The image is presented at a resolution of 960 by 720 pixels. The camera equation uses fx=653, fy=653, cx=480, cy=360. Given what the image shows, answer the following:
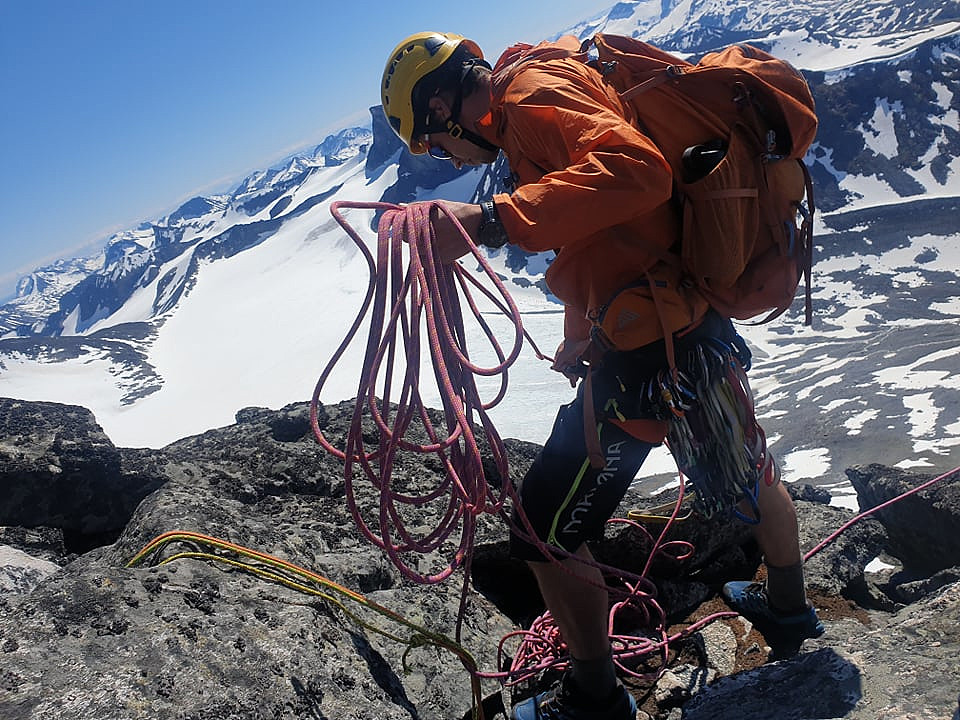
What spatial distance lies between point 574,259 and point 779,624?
81.2 inches

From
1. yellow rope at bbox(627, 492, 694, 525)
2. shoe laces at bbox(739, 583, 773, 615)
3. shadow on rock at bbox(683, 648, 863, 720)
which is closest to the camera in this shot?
shadow on rock at bbox(683, 648, 863, 720)

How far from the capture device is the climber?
81.4 inches

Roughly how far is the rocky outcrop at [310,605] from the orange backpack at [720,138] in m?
1.58

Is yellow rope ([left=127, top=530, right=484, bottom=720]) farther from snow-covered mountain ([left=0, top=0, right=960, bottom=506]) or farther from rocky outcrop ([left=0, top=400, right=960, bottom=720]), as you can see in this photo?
snow-covered mountain ([left=0, top=0, right=960, bottom=506])

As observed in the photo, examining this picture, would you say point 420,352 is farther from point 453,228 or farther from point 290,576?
point 290,576

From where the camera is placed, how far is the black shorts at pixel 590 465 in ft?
8.45

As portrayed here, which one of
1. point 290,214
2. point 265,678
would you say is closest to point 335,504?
point 265,678

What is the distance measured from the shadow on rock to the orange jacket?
138 centimetres

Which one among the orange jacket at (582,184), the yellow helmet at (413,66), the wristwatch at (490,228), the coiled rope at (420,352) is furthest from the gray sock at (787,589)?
the yellow helmet at (413,66)

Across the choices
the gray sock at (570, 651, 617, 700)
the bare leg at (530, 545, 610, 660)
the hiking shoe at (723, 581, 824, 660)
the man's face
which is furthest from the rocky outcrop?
the man's face

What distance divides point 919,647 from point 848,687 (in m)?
0.37

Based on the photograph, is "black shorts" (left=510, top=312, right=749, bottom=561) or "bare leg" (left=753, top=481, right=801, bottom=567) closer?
"black shorts" (left=510, top=312, right=749, bottom=561)

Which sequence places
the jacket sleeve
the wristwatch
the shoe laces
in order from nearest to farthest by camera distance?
the jacket sleeve
the wristwatch
the shoe laces

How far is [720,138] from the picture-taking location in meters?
2.33
